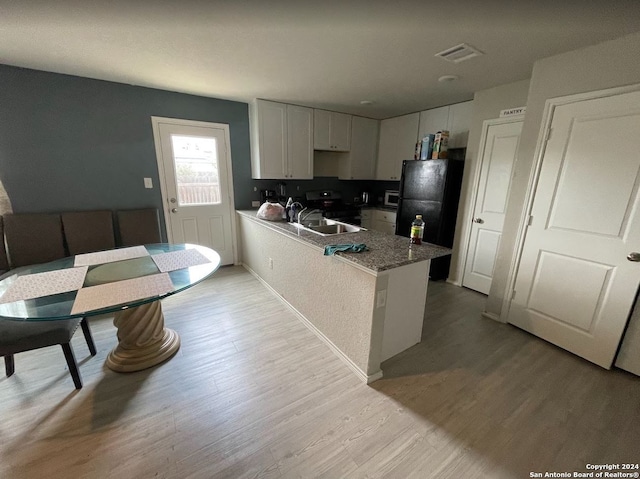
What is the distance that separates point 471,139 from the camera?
297 cm

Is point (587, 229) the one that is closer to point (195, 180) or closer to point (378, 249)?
point (378, 249)

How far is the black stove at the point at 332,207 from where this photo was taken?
158 inches

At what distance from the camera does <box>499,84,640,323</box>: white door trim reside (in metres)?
1.78

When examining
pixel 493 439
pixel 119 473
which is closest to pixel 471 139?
pixel 493 439

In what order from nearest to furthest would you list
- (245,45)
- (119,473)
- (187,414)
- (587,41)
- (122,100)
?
(119,473)
(187,414)
(587,41)
(245,45)
(122,100)

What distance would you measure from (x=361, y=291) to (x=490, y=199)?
2.22m

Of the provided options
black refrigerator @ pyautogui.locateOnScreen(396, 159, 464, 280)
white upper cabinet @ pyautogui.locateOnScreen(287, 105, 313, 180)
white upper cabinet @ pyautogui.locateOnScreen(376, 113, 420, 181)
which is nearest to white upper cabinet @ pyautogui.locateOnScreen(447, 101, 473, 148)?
black refrigerator @ pyautogui.locateOnScreen(396, 159, 464, 280)

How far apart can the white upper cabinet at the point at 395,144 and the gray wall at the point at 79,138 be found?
2.77 metres

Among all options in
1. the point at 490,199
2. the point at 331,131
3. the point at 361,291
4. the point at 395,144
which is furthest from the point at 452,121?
the point at 361,291

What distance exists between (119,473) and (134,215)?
2.55 meters

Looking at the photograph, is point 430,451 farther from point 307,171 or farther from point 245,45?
point 307,171

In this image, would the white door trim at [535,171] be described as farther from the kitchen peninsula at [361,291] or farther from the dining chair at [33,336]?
the dining chair at [33,336]

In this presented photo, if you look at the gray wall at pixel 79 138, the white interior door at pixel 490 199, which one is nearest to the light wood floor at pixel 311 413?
the white interior door at pixel 490 199

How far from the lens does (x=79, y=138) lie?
8.80ft
